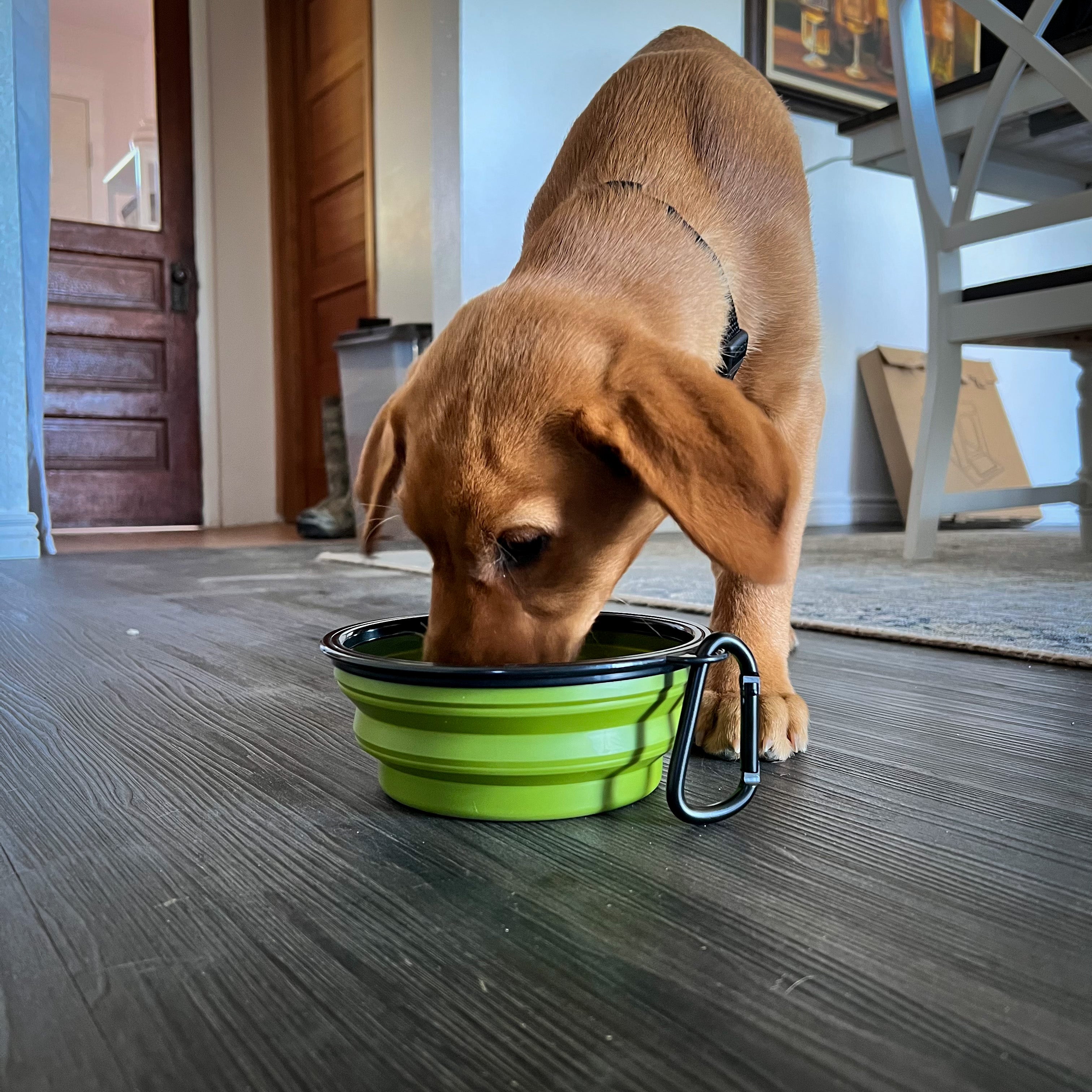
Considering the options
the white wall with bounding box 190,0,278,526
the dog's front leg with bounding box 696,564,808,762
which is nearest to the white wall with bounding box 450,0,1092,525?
the dog's front leg with bounding box 696,564,808,762

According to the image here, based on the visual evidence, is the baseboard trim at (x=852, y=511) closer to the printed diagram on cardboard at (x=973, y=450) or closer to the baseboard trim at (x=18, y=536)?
the printed diagram on cardboard at (x=973, y=450)

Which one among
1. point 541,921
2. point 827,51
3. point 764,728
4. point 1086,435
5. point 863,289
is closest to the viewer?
point 541,921

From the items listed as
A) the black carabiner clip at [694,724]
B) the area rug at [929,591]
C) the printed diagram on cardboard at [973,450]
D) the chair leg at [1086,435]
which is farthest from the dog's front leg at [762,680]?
the printed diagram on cardboard at [973,450]

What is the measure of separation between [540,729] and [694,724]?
0.15 meters

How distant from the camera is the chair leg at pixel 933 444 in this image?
303 cm

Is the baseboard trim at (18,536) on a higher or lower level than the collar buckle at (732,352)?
lower

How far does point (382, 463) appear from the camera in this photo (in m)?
1.12

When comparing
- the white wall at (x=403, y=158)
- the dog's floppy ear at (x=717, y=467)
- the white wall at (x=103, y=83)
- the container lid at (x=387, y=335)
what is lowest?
the dog's floppy ear at (x=717, y=467)

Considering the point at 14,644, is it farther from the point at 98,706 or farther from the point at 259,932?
the point at 259,932

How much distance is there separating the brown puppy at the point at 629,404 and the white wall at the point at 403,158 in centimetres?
348

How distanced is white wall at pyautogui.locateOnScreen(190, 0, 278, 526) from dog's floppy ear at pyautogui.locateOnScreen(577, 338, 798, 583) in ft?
20.0

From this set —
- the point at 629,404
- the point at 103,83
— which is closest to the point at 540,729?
the point at 629,404

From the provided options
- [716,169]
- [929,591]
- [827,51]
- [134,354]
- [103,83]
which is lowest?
[929,591]

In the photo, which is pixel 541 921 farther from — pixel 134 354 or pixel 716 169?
pixel 134 354
